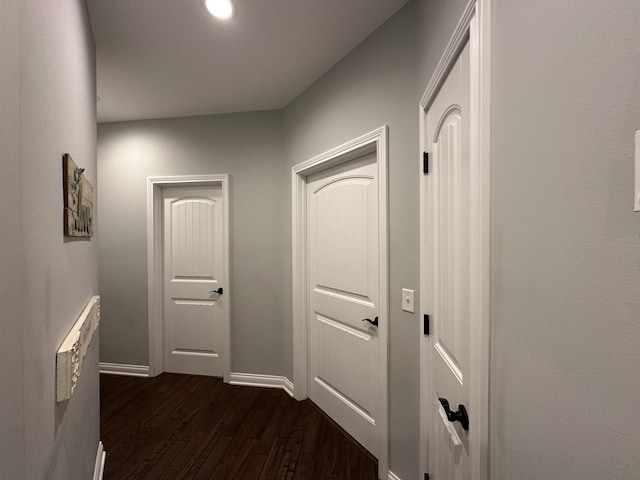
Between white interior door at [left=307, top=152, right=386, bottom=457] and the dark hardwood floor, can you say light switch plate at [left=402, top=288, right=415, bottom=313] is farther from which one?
the dark hardwood floor

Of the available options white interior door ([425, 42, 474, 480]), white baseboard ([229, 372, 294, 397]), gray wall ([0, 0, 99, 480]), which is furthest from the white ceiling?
white baseboard ([229, 372, 294, 397])

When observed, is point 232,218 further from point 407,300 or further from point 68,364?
point 68,364

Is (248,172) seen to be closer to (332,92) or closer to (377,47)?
(332,92)

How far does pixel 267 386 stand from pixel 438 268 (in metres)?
2.31

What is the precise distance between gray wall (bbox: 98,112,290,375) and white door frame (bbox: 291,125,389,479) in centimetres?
25

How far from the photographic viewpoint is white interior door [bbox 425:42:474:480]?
0.96 metres

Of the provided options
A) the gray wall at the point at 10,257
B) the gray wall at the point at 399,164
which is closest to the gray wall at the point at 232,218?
the gray wall at the point at 399,164

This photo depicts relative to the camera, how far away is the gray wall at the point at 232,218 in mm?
2918

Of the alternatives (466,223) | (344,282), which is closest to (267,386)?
(344,282)

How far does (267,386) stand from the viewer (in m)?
2.91

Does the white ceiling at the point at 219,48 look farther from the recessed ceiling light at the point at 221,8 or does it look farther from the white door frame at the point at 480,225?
the white door frame at the point at 480,225


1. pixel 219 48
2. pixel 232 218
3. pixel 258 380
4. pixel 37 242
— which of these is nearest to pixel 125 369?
pixel 258 380

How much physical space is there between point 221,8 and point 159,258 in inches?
96.0

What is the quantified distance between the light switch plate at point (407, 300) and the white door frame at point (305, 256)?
13 centimetres
